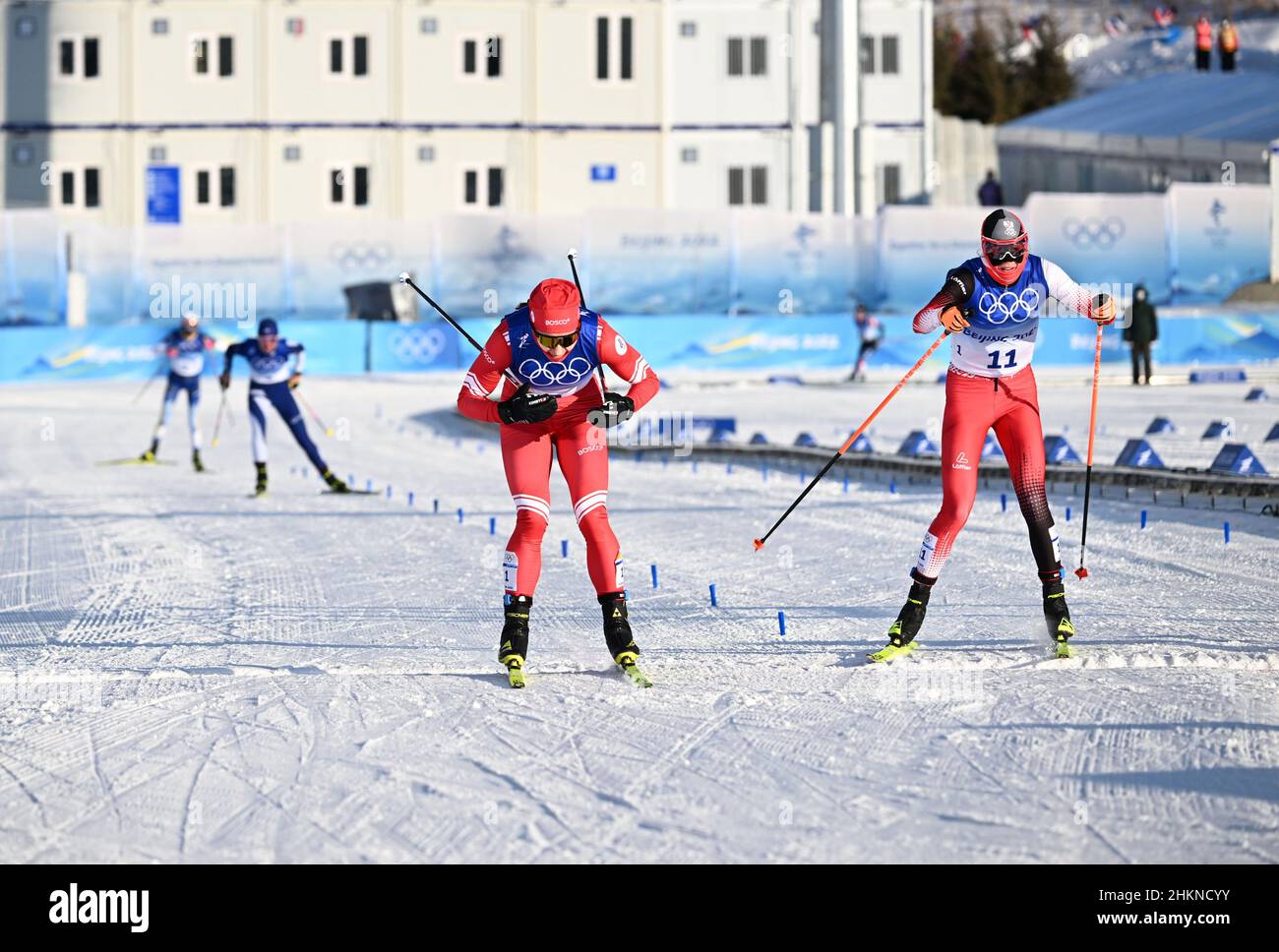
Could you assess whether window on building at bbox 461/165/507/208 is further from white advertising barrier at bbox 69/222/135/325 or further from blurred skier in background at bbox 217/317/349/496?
blurred skier in background at bbox 217/317/349/496

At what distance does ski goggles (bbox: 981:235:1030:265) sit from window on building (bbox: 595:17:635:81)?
117 feet

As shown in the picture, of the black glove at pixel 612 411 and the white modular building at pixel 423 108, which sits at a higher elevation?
the white modular building at pixel 423 108

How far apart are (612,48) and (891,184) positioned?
7.08m

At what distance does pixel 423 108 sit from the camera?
42.3 m

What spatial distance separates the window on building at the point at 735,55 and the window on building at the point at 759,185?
2.18m

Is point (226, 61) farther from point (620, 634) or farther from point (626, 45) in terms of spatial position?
point (620, 634)

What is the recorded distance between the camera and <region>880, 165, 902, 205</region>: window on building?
143 feet

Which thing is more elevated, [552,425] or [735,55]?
[735,55]

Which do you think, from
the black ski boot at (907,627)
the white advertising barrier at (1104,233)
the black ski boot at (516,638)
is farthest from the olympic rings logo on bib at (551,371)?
the white advertising barrier at (1104,233)

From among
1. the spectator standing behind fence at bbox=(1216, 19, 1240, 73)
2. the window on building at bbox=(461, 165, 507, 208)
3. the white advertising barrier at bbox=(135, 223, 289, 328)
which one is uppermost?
the spectator standing behind fence at bbox=(1216, 19, 1240, 73)

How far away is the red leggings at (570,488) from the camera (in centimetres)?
771

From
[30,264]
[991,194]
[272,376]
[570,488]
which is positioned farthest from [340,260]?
[570,488]

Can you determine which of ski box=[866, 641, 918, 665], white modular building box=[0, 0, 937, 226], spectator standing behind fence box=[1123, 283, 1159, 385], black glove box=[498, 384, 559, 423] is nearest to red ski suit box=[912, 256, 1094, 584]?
ski box=[866, 641, 918, 665]

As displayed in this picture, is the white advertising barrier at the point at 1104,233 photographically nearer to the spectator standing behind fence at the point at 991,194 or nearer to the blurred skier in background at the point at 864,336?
the blurred skier in background at the point at 864,336
